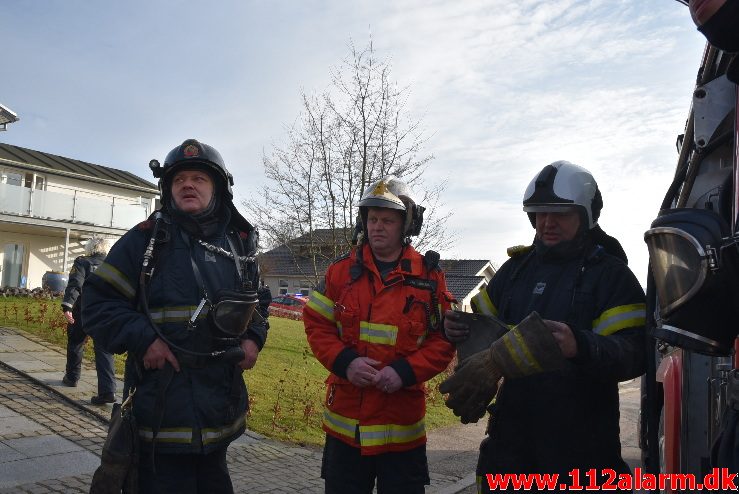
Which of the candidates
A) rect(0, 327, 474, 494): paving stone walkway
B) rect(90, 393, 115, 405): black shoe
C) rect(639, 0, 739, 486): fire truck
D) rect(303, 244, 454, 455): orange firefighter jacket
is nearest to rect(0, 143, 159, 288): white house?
rect(0, 327, 474, 494): paving stone walkway

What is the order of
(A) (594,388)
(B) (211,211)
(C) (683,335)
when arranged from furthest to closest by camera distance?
1. (B) (211,211)
2. (A) (594,388)
3. (C) (683,335)

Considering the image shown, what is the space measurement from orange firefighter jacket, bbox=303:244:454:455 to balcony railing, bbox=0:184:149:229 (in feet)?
79.8

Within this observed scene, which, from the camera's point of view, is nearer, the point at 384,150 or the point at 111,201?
the point at 384,150

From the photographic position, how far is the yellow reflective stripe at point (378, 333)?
3205 mm

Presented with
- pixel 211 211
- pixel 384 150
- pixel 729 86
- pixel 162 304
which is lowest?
pixel 162 304

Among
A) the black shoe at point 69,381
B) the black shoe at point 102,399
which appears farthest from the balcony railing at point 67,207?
the black shoe at point 102,399

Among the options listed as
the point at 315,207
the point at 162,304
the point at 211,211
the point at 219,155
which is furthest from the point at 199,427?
the point at 315,207

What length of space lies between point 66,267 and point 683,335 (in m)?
28.5

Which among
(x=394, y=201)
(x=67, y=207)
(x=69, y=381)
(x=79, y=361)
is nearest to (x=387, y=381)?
(x=394, y=201)

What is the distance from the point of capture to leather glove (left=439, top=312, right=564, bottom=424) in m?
2.27

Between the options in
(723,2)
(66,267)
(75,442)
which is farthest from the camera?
(66,267)

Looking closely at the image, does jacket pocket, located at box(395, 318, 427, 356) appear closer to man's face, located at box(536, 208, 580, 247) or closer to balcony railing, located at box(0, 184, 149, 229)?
man's face, located at box(536, 208, 580, 247)

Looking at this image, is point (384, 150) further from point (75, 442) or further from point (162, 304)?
point (162, 304)

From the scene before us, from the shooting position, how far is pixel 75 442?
5.25 metres
